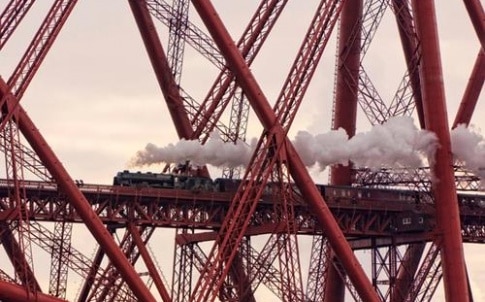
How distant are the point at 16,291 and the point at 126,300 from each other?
11.0m

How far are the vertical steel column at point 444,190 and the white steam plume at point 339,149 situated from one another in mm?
780

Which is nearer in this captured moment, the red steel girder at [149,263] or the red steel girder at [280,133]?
the red steel girder at [280,133]

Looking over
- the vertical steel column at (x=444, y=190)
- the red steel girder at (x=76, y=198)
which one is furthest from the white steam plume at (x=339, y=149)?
the red steel girder at (x=76, y=198)

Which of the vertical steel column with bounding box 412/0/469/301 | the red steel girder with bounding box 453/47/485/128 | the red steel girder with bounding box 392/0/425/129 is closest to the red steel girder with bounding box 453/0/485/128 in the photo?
the red steel girder with bounding box 453/47/485/128

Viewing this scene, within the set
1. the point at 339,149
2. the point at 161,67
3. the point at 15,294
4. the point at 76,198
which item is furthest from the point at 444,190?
the point at 15,294

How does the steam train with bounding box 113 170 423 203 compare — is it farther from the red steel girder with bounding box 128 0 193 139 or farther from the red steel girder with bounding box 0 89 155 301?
the red steel girder with bounding box 0 89 155 301

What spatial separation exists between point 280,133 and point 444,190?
760 cm

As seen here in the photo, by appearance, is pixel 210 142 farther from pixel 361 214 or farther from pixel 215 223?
pixel 361 214

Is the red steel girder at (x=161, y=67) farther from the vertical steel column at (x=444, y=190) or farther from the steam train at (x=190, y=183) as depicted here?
the vertical steel column at (x=444, y=190)

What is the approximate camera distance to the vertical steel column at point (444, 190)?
2253 inches

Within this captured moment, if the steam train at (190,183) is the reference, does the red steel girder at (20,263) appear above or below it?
below

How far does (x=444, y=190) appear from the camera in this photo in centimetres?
5719

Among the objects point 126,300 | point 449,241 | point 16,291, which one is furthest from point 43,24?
point 449,241

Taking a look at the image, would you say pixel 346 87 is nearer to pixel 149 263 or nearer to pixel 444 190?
pixel 444 190
